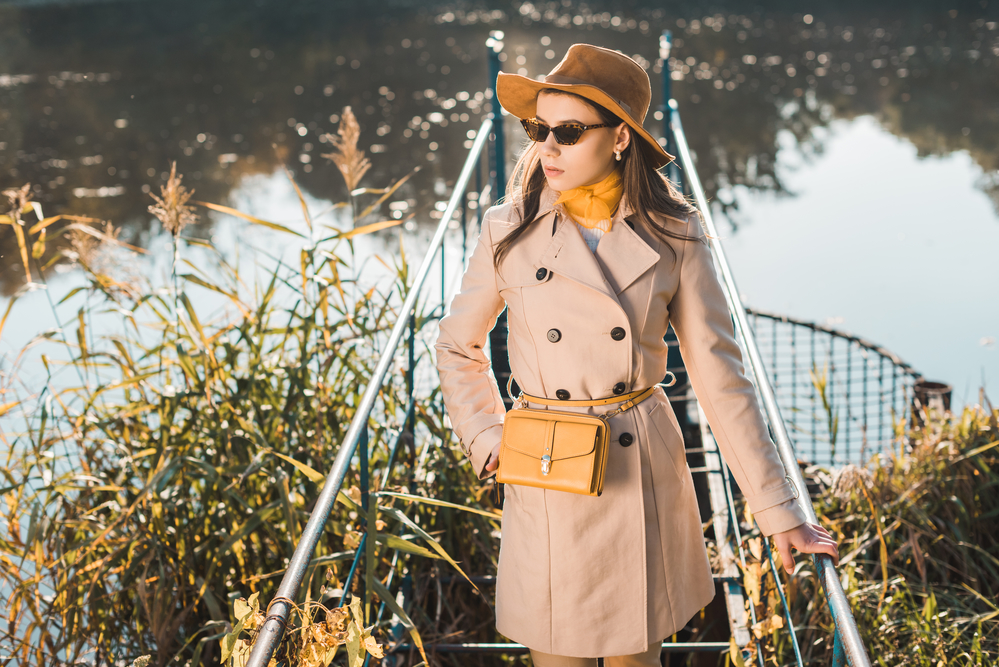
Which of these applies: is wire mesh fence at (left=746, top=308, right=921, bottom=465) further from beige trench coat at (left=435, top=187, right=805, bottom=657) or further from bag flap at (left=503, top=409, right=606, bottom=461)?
bag flap at (left=503, top=409, right=606, bottom=461)

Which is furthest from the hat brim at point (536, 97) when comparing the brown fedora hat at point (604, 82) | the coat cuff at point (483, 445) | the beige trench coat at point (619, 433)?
the coat cuff at point (483, 445)

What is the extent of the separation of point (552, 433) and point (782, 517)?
1.38 ft

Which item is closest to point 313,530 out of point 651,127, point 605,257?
point 605,257

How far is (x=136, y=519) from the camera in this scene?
248 centimetres

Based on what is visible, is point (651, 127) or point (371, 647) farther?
point (651, 127)

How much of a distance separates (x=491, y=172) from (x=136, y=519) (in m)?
2.56

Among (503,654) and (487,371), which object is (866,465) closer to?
(503,654)

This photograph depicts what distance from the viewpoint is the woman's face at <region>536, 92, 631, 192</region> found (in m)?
1.55

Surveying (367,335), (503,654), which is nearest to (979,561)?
(503,654)

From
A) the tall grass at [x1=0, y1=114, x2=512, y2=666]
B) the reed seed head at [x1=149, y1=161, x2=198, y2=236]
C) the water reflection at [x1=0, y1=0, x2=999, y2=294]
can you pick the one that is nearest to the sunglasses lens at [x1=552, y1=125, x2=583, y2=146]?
the tall grass at [x1=0, y1=114, x2=512, y2=666]

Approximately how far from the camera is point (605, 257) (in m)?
1.59

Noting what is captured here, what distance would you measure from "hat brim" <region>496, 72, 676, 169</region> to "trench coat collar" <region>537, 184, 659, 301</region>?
0.41 feet

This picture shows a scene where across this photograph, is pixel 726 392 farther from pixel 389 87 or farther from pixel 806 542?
pixel 389 87

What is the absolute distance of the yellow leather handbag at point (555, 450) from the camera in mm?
1472
